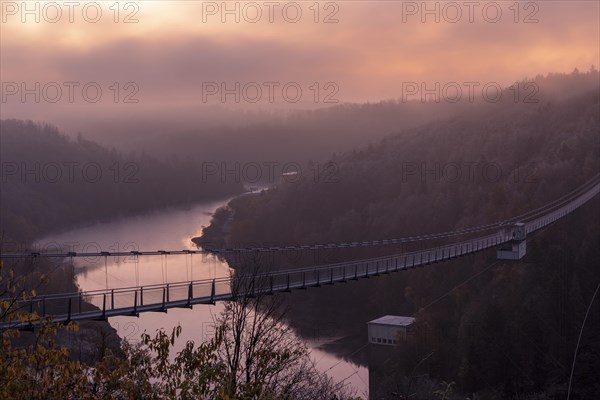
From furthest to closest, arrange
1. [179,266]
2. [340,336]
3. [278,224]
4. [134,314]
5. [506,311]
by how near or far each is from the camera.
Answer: [278,224] → [179,266] → [340,336] → [506,311] → [134,314]

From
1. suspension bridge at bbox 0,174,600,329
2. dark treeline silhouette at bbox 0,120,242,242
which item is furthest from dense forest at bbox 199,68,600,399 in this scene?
dark treeline silhouette at bbox 0,120,242,242

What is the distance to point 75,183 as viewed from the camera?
136 ft

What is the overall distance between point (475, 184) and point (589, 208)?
29.0 ft

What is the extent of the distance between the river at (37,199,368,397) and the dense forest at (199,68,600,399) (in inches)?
34.8

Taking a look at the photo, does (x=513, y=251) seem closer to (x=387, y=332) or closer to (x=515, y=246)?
(x=515, y=246)

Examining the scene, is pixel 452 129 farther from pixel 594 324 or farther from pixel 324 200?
pixel 594 324

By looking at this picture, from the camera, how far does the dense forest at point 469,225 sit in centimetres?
1561

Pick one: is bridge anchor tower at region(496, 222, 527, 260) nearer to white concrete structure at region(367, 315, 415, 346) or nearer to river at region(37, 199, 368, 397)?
white concrete structure at region(367, 315, 415, 346)

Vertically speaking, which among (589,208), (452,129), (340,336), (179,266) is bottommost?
Answer: (340,336)

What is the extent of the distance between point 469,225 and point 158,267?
10.7m

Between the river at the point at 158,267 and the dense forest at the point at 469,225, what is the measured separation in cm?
88

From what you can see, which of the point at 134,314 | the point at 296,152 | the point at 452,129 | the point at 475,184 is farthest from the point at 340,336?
the point at 296,152

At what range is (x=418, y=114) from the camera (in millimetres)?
59531

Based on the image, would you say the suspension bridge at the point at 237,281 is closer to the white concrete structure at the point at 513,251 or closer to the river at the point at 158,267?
the white concrete structure at the point at 513,251
